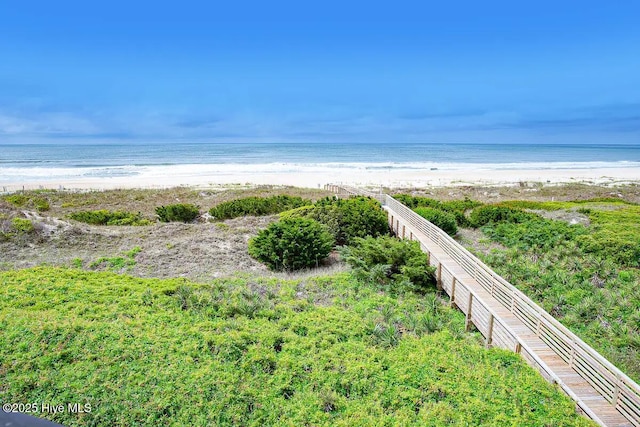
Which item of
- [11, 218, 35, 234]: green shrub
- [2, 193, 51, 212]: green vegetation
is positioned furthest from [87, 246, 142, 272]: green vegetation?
[2, 193, 51, 212]: green vegetation

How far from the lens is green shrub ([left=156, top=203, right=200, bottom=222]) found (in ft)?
77.2

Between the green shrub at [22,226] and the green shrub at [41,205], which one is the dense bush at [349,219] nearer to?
the green shrub at [22,226]

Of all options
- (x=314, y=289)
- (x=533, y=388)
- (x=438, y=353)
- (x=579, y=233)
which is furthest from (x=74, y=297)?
(x=579, y=233)

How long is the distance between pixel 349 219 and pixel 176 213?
499 inches

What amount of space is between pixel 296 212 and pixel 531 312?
12534 millimetres

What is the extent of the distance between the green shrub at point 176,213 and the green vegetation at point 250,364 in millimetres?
14327

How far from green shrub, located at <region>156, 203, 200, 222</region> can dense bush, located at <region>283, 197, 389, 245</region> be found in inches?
386

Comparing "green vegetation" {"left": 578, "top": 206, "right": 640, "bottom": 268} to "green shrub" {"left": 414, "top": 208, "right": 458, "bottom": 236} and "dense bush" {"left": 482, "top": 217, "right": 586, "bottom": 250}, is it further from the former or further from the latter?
"green shrub" {"left": 414, "top": 208, "right": 458, "bottom": 236}

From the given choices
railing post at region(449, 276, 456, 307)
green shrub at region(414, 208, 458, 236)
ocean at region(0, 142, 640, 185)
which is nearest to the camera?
railing post at region(449, 276, 456, 307)

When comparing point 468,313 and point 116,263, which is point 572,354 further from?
point 116,263

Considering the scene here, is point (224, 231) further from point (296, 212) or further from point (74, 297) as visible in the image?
point (74, 297)

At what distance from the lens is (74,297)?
8.97 m

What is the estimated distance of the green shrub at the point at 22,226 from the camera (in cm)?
1472

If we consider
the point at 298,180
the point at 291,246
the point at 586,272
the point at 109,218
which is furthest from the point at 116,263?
the point at 298,180
